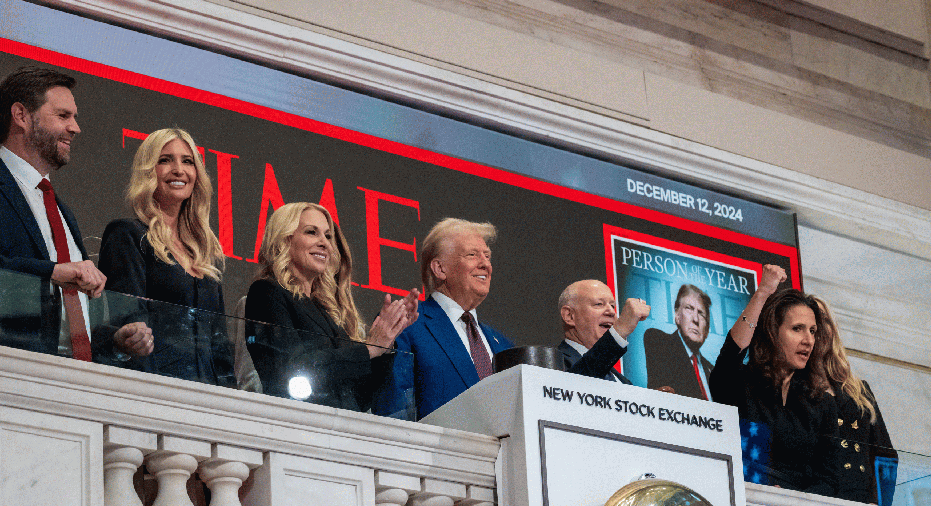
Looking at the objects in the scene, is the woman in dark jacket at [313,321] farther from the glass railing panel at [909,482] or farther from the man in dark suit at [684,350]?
the man in dark suit at [684,350]

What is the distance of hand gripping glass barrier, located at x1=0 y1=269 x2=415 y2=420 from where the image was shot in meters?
2.54

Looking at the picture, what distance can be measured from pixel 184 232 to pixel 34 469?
1.79 metres

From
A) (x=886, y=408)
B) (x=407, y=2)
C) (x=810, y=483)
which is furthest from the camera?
(x=886, y=408)

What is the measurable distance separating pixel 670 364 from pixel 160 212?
2.76 metres

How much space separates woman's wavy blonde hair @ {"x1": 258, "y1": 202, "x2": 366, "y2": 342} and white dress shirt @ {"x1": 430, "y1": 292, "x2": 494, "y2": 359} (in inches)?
11.0

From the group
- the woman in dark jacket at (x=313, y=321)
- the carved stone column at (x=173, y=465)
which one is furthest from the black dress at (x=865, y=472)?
the carved stone column at (x=173, y=465)

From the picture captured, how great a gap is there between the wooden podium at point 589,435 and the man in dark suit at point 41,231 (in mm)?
803

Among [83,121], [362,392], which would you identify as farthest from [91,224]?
[362,392]

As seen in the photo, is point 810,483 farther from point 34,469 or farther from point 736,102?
point 736,102

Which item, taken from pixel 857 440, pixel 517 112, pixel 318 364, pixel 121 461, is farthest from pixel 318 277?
pixel 517 112

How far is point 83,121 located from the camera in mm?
4785

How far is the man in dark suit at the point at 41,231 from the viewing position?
2.54 metres

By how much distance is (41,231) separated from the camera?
363 centimetres

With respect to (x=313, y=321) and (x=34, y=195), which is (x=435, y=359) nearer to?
(x=313, y=321)
